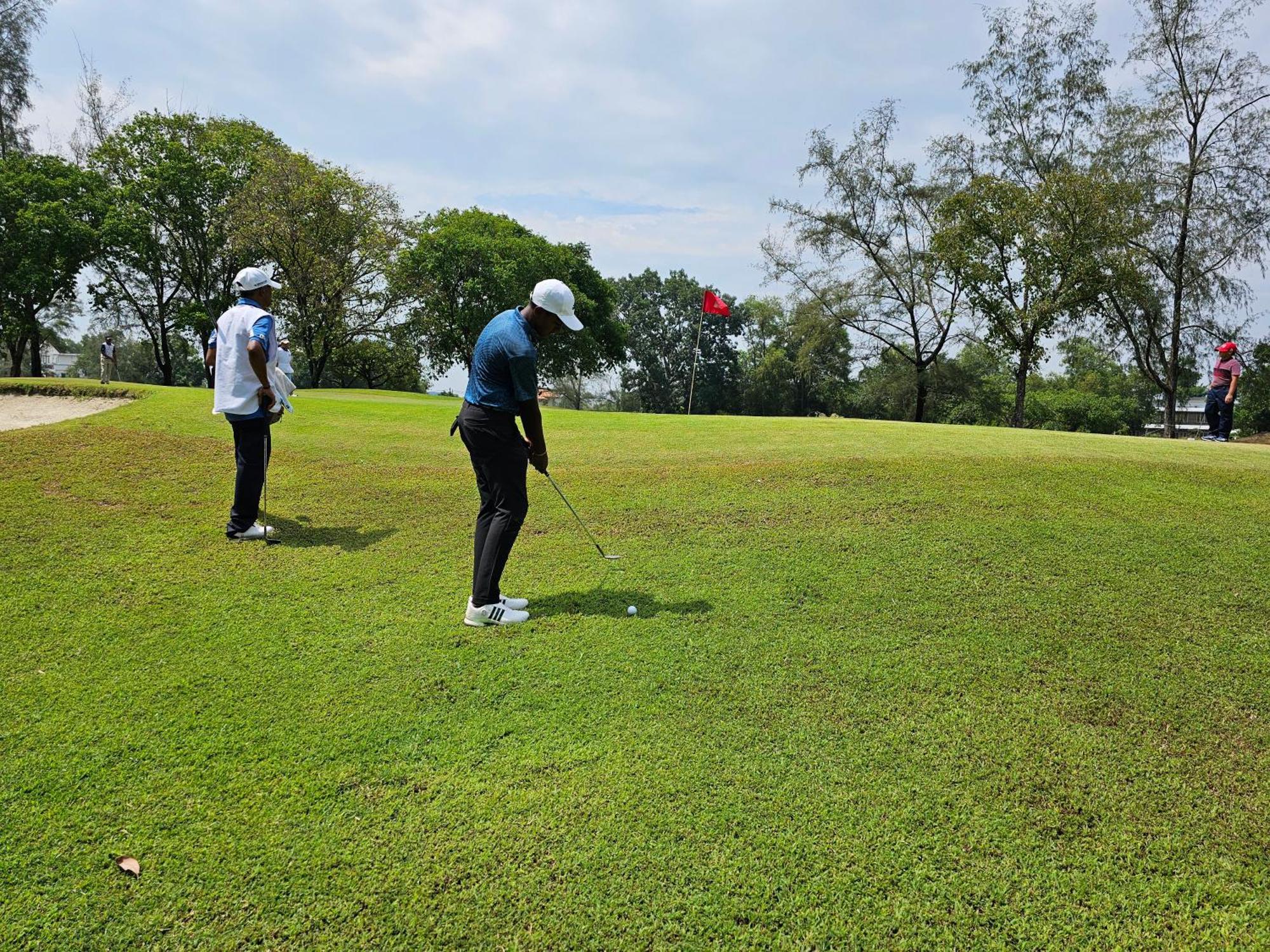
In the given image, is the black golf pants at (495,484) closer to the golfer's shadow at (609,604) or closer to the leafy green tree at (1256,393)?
the golfer's shadow at (609,604)

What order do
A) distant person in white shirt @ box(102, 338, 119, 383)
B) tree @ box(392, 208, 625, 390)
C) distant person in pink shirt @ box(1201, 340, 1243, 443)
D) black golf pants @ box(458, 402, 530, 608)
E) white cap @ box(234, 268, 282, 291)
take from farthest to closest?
tree @ box(392, 208, 625, 390) → distant person in white shirt @ box(102, 338, 119, 383) → distant person in pink shirt @ box(1201, 340, 1243, 443) → white cap @ box(234, 268, 282, 291) → black golf pants @ box(458, 402, 530, 608)

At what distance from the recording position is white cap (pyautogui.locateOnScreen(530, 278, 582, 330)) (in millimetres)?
4797

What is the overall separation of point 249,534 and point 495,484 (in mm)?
3169

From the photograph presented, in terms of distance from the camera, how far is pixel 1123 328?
3397 centimetres

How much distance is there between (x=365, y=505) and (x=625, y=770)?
18.4ft

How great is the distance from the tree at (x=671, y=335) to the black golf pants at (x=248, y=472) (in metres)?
72.7

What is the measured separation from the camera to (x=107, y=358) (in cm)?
2309

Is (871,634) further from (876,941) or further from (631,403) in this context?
(631,403)

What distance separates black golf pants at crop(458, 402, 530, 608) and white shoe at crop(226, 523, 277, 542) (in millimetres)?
2923

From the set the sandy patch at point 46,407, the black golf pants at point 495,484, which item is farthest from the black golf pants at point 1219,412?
the sandy patch at point 46,407

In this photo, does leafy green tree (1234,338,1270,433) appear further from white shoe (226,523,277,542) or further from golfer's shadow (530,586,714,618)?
white shoe (226,523,277,542)

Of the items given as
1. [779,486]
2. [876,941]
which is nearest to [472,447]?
[876,941]

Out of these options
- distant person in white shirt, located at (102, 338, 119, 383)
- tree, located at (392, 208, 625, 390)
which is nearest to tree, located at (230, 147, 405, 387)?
tree, located at (392, 208, 625, 390)

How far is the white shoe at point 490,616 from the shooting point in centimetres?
500
